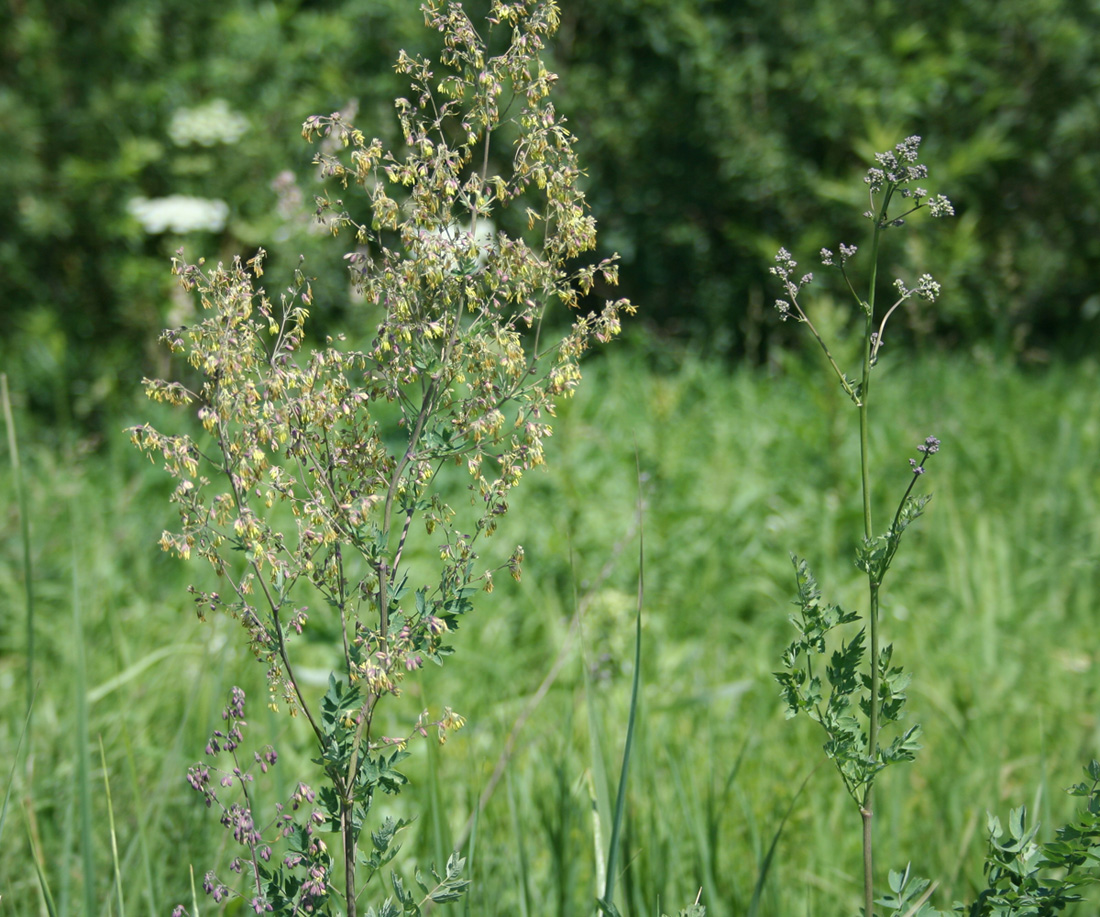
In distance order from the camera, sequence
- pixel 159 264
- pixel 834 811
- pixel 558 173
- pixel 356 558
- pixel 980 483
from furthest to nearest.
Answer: pixel 159 264 → pixel 980 483 → pixel 356 558 → pixel 834 811 → pixel 558 173

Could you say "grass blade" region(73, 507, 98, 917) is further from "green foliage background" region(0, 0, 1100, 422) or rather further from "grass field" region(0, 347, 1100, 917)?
"green foliage background" region(0, 0, 1100, 422)

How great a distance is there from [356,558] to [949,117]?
16.5 ft

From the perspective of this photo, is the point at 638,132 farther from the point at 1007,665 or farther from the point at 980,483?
the point at 1007,665

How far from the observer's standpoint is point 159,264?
6.02 m

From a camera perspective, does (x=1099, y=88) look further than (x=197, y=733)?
Yes

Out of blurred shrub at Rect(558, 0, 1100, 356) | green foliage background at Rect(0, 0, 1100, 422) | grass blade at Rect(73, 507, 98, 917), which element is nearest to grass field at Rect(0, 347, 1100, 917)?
grass blade at Rect(73, 507, 98, 917)

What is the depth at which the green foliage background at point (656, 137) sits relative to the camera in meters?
5.90

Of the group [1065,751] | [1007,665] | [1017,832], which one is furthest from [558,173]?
[1007,665]

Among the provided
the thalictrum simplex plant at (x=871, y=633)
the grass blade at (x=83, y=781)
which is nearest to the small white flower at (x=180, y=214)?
the grass blade at (x=83, y=781)

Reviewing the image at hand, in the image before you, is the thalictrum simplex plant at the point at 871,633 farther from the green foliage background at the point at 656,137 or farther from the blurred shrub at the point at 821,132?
the blurred shrub at the point at 821,132

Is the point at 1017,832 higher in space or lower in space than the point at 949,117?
lower

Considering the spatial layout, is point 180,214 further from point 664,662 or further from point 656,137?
point 664,662

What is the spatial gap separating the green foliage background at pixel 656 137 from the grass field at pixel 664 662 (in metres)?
1.32

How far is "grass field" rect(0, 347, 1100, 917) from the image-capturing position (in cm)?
173
